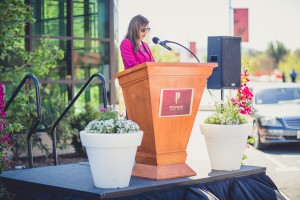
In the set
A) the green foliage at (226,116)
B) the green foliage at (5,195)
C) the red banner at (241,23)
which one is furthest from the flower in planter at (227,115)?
the red banner at (241,23)

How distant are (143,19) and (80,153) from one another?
15.1 ft

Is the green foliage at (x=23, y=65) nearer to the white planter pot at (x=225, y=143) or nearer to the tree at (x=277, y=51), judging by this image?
the white planter pot at (x=225, y=143)


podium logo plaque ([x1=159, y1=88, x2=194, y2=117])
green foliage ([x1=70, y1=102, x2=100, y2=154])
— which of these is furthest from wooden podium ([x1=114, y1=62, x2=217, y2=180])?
green foliage ([x1=70, y1=102, x2=100, y2=154])

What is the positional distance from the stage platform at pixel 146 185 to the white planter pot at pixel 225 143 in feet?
0.35

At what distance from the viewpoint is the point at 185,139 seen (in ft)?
Answer: 15.7

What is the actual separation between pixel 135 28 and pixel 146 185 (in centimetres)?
156

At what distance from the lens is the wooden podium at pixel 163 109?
4383 mm

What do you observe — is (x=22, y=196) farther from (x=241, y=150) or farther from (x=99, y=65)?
(x=99, y=65)

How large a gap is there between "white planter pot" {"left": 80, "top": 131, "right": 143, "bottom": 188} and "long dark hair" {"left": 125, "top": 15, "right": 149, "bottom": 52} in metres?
1.11

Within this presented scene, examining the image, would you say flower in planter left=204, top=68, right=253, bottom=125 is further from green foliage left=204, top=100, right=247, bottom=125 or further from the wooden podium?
the wooden podium

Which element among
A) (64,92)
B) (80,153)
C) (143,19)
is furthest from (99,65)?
(143,19)

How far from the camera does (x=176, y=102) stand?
4.57 m

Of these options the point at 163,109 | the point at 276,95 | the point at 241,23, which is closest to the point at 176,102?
the point at 163,109

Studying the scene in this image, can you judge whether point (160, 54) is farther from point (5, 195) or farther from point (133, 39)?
point (5, 195)
